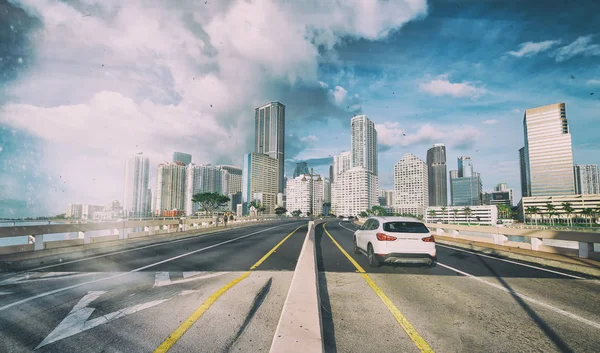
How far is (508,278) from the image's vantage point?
8.08 m

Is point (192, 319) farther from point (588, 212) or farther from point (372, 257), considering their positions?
point (588, 212)

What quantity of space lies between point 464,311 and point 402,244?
3.53m

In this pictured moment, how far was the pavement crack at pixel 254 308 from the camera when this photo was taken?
12.8 ft

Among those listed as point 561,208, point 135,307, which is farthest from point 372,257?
point 561,208

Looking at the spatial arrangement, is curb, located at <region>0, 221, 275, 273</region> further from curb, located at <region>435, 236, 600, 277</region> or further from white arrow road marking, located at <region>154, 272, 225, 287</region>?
curb, located at <region>435, 236, 600, 277</region>

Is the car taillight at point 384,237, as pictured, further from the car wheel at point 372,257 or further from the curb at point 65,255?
the curb at point 65,255

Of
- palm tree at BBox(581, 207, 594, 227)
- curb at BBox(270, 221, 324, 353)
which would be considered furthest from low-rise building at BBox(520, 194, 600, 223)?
curb at BBox(270, 221, 324, 353)

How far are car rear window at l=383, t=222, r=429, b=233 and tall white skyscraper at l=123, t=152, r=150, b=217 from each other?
73390 millimetres

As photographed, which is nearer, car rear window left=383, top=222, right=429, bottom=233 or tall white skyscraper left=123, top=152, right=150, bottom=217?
car rear window left=383, top=222, right=429, bottom=233

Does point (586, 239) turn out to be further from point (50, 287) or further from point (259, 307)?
point (50, 287)

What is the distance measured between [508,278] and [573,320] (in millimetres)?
3436

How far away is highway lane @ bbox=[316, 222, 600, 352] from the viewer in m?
4.02

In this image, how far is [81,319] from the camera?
15.4ft

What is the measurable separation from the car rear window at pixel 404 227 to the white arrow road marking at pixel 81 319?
21.8ft
